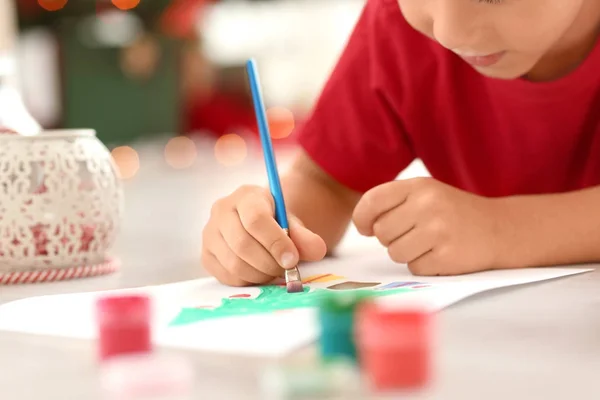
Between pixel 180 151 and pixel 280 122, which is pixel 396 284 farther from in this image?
pixel 280 122

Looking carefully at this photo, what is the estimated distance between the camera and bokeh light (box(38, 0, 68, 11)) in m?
3.19

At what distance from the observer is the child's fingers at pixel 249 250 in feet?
1.98

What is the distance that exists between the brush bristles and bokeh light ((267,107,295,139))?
2.72 meters

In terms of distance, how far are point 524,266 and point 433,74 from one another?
26 centimetres

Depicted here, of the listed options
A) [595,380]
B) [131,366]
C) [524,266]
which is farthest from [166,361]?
[524,266]

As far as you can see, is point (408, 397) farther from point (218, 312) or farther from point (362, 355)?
point (218, 312)

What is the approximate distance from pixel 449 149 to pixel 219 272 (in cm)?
31

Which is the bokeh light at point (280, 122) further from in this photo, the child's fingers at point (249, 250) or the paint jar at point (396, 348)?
the paint jar at point (396, 348)

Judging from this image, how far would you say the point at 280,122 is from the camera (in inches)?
137

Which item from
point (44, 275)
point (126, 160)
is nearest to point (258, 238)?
point (44, 275)

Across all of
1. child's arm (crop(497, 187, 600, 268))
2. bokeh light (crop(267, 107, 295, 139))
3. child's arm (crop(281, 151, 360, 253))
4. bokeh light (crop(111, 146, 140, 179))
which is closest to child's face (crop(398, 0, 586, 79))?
child's arm (crop(497, 187, 600, 268))

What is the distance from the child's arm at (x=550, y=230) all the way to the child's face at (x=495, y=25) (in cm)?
10

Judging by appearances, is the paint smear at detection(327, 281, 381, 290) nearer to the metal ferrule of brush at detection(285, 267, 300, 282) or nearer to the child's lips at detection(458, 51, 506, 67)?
the metal ferrule of brush at detection(285, 267, 300, 282)

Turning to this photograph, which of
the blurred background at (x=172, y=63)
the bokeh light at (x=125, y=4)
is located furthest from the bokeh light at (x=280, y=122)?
the bokeh light at (x=125, y=4)
